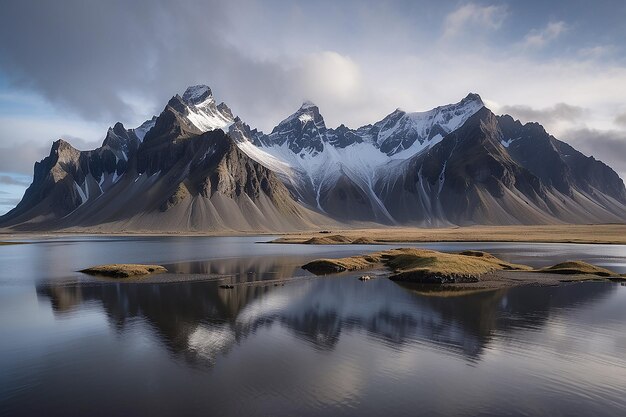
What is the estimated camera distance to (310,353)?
106ft

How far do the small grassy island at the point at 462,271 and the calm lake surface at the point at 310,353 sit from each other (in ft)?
29.0

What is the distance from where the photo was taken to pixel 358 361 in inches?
1205

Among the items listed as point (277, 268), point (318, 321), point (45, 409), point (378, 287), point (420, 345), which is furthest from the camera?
point (277, 268)

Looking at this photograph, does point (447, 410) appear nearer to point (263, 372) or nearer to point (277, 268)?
point (263, 372)

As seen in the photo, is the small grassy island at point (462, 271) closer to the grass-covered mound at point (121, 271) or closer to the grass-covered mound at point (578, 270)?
the grass-covered mound at point (578, 270)

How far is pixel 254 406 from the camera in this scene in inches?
917

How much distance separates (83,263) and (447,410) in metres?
87.1

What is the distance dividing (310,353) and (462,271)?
41989 mm

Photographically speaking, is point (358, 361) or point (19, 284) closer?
point (358, 361)

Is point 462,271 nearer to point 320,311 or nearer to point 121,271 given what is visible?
point 320,311

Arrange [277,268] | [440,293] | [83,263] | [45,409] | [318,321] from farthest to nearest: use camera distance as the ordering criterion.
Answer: [83,263], [277,268], [440,293], [318,321], [45,409]

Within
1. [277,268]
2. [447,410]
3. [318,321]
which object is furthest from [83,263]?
[447,410]

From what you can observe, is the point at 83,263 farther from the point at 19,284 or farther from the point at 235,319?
the point at 235,319

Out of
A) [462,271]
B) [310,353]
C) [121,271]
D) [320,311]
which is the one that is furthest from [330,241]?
[310,353]
